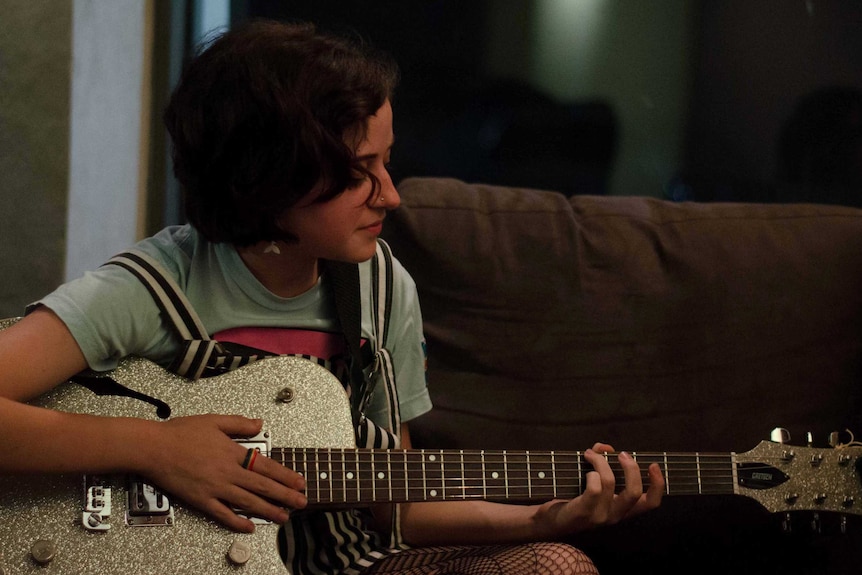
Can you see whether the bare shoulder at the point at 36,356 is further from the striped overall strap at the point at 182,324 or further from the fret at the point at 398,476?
the fret at the point at 398,476

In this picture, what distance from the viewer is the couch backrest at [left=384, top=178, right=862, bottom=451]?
1.47 m

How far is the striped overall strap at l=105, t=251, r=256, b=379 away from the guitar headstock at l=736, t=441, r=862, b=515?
2.31 ft

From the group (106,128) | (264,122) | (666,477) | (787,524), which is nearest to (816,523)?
(787,524)

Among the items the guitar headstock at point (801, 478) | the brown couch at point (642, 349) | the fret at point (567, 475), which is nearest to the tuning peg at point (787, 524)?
the guitar headstock at point (801, 478)

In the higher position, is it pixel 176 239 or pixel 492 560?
pixel 176 239

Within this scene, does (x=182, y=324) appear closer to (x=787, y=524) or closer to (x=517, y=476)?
(x=517, y=476)

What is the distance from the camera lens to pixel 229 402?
3.73 feet

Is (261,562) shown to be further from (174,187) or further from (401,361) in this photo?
(174,187)

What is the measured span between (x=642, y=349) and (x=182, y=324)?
71 cm

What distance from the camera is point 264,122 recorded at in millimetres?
1122

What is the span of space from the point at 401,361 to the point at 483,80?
86 centimetres

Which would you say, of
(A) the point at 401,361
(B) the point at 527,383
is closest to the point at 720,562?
(B) the point at 527,383

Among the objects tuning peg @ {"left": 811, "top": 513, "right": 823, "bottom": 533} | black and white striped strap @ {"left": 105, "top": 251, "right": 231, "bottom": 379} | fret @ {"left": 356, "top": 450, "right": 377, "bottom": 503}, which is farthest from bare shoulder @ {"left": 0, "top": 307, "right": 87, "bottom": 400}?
tuning peg @ {"left": 811, "top": 513, "right": 823, "bottom": 533}

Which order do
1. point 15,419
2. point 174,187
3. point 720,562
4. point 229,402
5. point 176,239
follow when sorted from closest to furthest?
point 15,419 → point 229,402 → point 176,239 → point 720,562 → point 174,187
